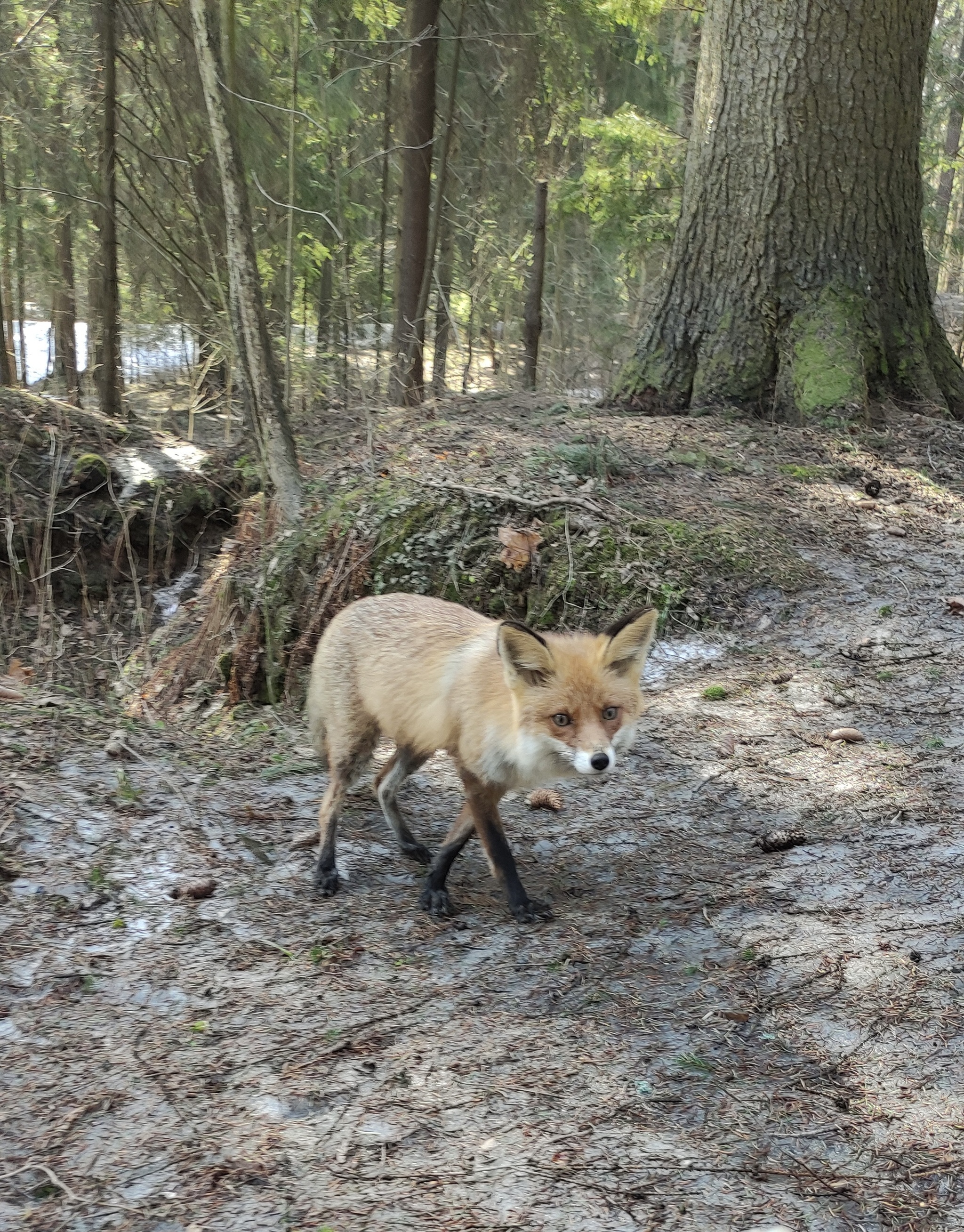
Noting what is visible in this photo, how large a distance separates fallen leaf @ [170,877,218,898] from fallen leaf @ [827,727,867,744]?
3.44m

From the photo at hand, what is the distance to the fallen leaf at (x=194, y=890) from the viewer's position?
159 inches

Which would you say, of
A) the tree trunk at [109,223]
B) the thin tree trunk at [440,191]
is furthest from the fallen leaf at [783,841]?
the tree trunk at [109,223]

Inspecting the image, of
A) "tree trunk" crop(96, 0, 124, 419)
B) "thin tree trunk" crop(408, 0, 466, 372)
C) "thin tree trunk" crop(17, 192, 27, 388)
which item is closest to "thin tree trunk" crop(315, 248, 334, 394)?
"thin tree trunk" crop(408, 0, 466, 372)

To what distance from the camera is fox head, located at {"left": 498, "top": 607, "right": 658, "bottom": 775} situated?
3.66m

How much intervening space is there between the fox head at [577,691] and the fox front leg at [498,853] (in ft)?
1.42

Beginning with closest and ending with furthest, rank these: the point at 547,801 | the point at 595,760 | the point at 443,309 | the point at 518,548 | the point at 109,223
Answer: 1. the point at 595,760
2. the point at 547,801
3. the point at 518,548
4. the point at 109,223
5. the point at 443,309

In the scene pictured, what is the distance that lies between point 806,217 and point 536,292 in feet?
31.4

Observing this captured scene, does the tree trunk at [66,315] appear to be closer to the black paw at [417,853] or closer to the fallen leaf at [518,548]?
the fallen leaf at [518,548]

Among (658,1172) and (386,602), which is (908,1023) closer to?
(658,1172)

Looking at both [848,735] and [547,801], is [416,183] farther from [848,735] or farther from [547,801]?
[848,735]

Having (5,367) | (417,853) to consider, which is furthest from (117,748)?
(5,367)

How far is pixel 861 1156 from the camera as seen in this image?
103 inches

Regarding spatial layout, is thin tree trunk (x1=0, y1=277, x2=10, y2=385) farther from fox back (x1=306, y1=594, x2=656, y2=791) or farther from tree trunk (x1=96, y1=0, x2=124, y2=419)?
fox back (x1=306, y1=594, x2=656, y2=791)

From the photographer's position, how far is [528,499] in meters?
7.20
